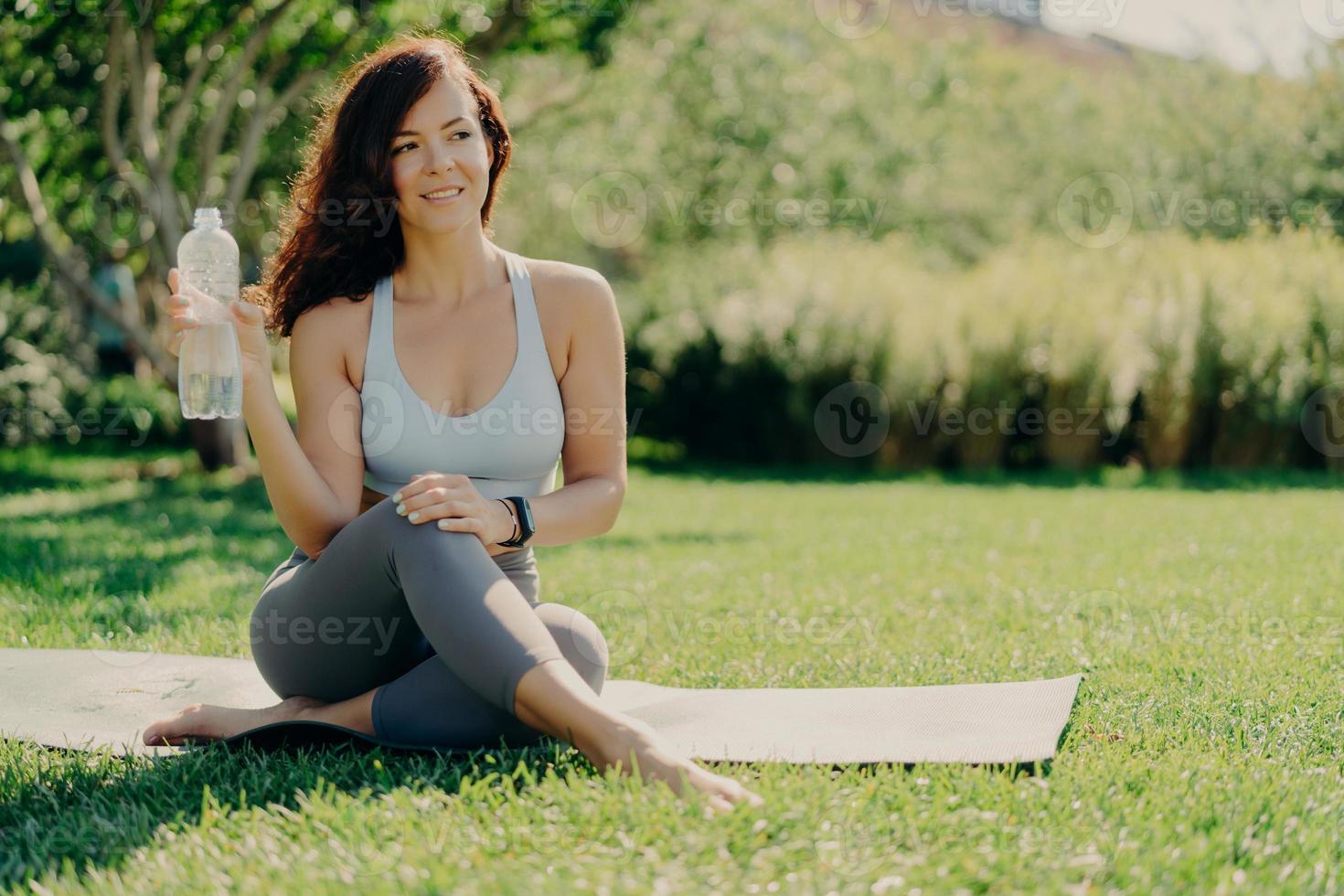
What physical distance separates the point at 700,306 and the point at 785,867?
11112 mm

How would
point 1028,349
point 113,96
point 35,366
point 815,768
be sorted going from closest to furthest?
point 815,768, point 113,96, point 1028,349, point 35,366

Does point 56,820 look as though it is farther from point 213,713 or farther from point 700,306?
point 700,306

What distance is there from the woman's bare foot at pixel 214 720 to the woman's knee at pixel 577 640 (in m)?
0.61

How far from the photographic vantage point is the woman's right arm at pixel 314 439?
2.96 meters

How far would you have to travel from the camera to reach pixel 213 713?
3.09 meters

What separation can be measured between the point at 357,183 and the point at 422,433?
64cm

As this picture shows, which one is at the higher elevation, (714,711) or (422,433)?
Result: (422,433)

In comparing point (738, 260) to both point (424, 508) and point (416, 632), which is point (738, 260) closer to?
point (416, 632)

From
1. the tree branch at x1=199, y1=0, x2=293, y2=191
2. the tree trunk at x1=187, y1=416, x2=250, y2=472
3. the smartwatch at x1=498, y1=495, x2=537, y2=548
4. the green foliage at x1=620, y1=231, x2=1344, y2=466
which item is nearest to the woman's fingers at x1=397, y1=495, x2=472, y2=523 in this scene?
the smartwatch at x1=498, y1=495, x2=537, y2=548

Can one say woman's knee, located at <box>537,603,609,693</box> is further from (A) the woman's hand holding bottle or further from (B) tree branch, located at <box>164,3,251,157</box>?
(B) tree branch, located at <box>164,3,251,157</box>

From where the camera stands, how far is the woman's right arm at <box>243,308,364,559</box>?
296 cm

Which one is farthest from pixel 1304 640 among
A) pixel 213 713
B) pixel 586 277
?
pixel 213 713

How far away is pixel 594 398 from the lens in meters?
3.34

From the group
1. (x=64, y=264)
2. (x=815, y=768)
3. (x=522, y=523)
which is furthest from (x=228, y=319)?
(x=64, y=264)
